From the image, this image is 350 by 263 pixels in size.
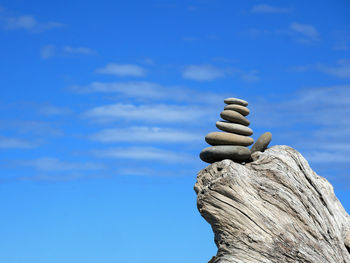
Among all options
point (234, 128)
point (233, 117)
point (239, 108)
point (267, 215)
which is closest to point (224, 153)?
point (234, 128)

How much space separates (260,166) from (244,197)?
125cm

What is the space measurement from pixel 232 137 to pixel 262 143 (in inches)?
45.2

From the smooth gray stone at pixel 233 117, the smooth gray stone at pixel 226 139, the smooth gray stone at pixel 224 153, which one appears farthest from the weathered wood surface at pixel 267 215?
the smooth gray stone at pixel 233 117

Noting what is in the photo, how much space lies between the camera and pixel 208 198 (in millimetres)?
11297

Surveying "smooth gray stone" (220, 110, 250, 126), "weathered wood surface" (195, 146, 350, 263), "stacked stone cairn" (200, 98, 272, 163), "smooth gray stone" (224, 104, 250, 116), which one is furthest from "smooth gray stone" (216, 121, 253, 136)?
"weathered wood surface" (195, 146, 350, 263)

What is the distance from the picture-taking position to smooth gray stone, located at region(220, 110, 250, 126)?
41.6ft

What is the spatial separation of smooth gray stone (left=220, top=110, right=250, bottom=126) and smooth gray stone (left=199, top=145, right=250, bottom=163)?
76 cm

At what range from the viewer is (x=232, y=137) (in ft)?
41.0

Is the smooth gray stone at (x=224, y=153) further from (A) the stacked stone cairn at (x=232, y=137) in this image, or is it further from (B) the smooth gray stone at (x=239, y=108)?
(B) the smooth gray stone at (x=239, y=108)

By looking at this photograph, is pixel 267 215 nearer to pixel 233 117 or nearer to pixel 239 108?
pixel 233 117

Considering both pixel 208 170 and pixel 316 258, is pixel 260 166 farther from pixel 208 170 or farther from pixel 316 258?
pixel 316 258

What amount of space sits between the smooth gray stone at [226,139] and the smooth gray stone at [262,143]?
Result: 0.70 m

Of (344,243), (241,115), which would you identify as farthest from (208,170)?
(344,243)

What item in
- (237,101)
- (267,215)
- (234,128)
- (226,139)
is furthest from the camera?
(237,101)
